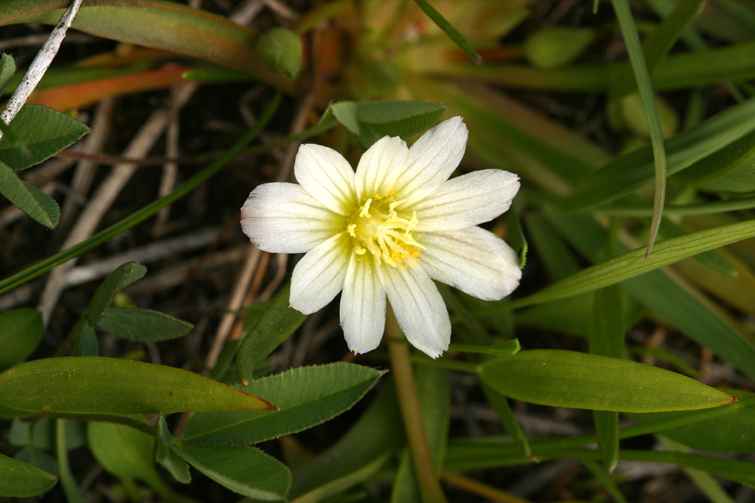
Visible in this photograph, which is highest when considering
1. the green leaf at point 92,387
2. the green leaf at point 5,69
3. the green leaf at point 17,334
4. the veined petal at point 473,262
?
the veined petal at point 473,262

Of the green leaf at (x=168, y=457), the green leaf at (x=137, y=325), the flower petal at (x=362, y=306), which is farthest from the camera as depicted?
the green leaf at (x=137, y=325)

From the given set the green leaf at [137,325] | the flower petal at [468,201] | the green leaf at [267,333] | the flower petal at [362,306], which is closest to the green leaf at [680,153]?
the flower petal at [468,201]

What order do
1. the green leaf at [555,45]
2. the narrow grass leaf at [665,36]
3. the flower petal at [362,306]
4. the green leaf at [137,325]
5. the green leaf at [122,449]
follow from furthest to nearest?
the green leaf at [555,45] < the narrow grass leaf at [665,36] < the green leaf at [122,449] < the green leaf at [137,325] < the flower petal at [362,306]

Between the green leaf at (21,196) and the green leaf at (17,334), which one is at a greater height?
the green leaf at (21,196)

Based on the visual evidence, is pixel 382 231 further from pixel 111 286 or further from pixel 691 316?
pixel 691 316

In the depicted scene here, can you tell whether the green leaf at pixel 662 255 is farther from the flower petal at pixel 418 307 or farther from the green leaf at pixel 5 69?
the green leaf at pixel 5 69

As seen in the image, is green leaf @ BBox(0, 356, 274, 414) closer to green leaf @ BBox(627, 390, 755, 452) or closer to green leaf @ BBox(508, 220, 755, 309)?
green leaf @ BBox(508, 220, 755, 309)

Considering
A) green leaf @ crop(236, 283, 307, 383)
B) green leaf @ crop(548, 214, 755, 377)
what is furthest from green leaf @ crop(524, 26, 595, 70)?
green leaf @ crop(236, 283, 307, 383)
